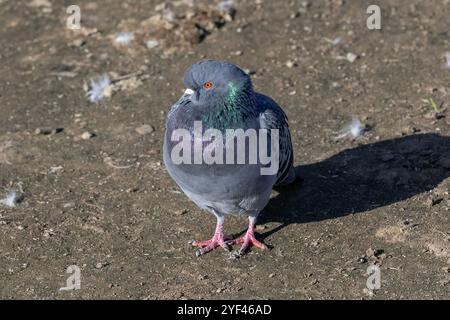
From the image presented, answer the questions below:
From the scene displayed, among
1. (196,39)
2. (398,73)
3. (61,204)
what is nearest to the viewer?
(61,204)

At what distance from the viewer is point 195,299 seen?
6.59 meters

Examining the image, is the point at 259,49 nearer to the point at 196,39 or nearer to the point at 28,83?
the point at 196,39

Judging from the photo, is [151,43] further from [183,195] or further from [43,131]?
[183,195]

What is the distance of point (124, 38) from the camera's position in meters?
10.4

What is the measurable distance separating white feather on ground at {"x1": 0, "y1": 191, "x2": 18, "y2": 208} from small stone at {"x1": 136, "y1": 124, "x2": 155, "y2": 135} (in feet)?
5.26

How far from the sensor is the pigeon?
6531 mm

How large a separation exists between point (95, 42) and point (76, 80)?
83cm

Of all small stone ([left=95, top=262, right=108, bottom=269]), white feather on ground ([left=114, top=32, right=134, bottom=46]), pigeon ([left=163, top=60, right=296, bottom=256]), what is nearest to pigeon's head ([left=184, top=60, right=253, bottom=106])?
pigeon ([left=163, top=60, right=296, bottom=256])

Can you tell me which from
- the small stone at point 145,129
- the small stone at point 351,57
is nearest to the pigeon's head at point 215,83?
the small stone at point 145,129

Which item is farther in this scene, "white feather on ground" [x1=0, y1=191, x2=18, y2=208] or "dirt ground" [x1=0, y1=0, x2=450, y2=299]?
"white feather on ground" [x1=0, y1=191, x2=18, y2=208]

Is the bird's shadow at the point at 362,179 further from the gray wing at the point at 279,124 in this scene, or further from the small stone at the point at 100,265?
the small stone at the point at 100,265

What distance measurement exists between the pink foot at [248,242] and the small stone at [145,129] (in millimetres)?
2112

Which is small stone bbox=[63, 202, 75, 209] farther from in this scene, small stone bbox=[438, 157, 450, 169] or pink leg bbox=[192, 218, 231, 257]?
small stone bbox=[438, 157, 450, 169]

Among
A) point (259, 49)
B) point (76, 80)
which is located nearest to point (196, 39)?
point (259, 49)
